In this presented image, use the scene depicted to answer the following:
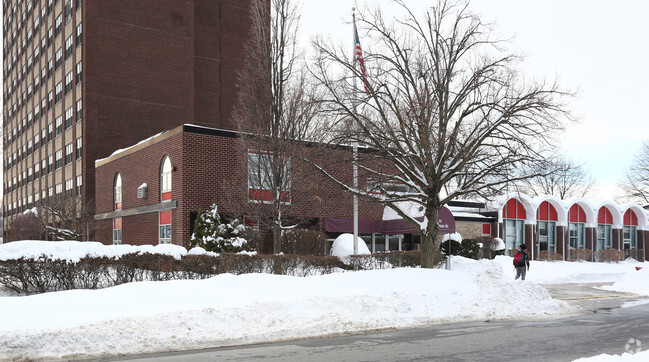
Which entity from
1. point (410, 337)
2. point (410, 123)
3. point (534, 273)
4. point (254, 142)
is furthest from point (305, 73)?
point (534, 273)

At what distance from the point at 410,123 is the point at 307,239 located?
8.79 metres

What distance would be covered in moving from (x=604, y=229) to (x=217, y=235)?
36.7 metres

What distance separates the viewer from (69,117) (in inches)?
2005

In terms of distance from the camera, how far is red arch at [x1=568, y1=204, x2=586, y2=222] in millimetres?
45688

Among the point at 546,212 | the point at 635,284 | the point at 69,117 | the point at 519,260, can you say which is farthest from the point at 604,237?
the point at 69,117

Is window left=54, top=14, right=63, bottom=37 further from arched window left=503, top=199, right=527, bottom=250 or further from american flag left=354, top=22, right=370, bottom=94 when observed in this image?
arched window left=503, top=199, right=527, bottom=250

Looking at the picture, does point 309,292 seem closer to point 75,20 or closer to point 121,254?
point 121,254

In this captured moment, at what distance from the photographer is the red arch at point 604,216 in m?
47.5

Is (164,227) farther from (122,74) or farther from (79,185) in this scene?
(122,74)

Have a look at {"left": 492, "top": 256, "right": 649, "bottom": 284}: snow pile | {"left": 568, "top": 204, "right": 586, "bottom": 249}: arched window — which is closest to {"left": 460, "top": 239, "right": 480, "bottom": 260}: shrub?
{"left": 492, "top": 256, "right": 649, "bottom": 284}: snow pile

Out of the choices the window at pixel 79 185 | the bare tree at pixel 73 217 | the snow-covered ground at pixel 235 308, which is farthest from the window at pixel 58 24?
the snow-covered ground at pixel 235 308

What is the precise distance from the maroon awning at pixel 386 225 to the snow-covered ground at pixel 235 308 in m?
12.7

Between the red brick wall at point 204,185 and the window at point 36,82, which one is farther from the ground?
the window at point 36,82

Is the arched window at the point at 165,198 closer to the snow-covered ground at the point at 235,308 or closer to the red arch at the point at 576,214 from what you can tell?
the snow-covered ground at the point at 235,308
